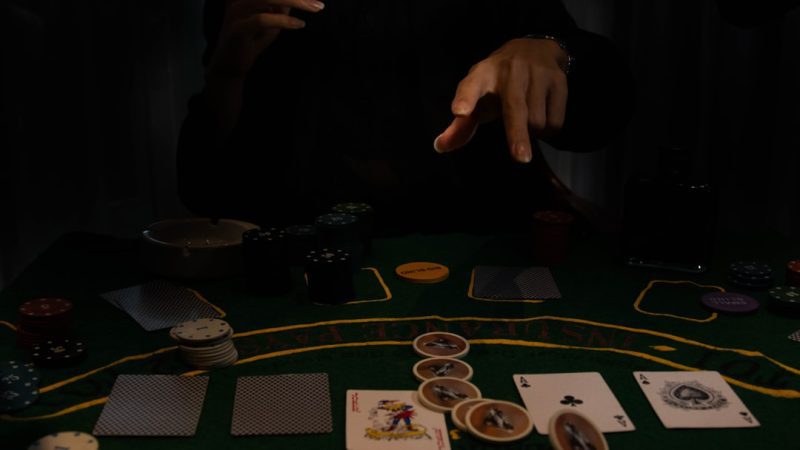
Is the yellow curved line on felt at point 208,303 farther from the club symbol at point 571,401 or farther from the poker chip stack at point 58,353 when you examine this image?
the club symbol at point 571,401

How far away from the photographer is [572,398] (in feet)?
4.17

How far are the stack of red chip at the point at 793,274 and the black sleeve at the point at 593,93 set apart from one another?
0.70 m

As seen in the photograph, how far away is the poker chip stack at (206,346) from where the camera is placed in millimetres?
1378

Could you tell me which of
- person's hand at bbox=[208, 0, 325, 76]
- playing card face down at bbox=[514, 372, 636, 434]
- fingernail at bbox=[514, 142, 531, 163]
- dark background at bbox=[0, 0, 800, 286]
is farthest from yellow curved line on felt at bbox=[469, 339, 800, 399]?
dark background at bbox=[0, 0, 800, 286]

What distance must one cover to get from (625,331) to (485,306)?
29 centimetres

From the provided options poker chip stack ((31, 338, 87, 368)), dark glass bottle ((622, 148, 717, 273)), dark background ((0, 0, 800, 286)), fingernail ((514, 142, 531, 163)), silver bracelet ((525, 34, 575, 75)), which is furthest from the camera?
dark background ((0, 0, 800, 286))

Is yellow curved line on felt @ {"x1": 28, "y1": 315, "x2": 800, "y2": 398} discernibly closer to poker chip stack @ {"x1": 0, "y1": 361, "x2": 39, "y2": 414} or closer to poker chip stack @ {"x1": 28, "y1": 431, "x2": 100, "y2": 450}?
poker chip stack @ {"x1": 0, "y1": 361, "x2": 39, "y2": 414}

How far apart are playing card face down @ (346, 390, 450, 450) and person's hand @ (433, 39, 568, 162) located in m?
0.51

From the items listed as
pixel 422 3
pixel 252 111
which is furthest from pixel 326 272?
pixel 422 3

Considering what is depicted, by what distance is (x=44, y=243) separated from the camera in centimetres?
301

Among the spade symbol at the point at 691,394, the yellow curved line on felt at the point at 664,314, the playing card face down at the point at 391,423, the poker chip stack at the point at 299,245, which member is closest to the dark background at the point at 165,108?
the yellow curved line on felt at the point at 664,314

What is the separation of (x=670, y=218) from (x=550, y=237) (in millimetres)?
274

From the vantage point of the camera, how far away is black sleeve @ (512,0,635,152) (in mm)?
2154

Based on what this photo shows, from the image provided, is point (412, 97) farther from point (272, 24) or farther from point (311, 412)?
point (311, 412)
